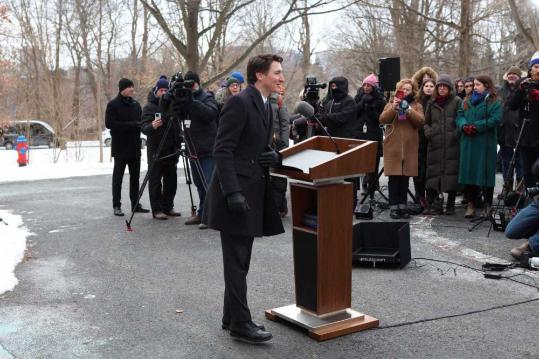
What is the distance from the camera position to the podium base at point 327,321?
464 centimetres

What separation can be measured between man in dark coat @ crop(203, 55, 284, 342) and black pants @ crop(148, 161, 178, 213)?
192 inches

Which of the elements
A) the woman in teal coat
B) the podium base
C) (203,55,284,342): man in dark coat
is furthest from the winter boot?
(203,55,284,342): man in dark coat

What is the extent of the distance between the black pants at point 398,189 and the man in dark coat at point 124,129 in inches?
147

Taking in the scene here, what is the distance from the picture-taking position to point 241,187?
4.48 meters

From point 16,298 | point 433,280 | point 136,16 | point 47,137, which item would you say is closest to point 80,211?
point 16,298

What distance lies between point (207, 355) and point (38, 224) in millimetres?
5777

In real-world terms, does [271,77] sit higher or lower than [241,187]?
higher

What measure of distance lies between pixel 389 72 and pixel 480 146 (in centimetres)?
164

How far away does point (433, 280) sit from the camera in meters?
6.16

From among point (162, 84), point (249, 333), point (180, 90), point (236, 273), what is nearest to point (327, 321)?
point (249, 333)

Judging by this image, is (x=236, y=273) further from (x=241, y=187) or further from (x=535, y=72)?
(x=535, y=72)

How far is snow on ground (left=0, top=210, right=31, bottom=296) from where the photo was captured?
6250mm

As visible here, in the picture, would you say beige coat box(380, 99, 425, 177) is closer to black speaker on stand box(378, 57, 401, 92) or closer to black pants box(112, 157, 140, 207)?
black speaker on stand box(378, 57, 401, 92)

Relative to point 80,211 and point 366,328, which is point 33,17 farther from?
point 366,328
